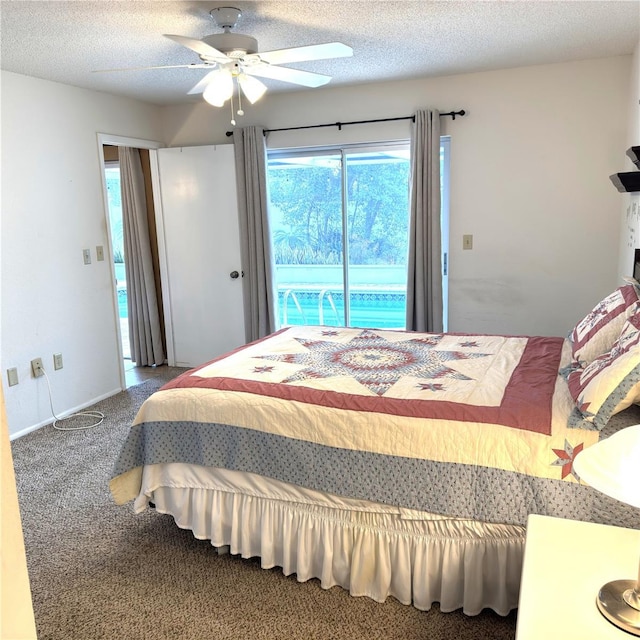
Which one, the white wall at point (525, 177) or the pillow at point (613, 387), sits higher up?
the white wall at point (525, 177)

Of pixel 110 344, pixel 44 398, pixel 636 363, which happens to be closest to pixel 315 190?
pixel 110 344

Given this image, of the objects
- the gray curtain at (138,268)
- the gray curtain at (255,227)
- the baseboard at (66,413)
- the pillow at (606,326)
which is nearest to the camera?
the pillow at (606,326)

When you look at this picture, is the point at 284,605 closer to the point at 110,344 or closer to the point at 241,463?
Result: the point at 241,463

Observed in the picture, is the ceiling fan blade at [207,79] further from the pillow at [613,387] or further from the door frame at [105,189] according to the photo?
the pillow at [613,387]

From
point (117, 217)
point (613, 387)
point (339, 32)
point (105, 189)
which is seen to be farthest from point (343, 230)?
point (613, 387)

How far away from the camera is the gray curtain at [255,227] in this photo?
15.4 ft

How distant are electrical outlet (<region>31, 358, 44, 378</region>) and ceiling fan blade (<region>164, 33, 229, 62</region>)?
2.50m

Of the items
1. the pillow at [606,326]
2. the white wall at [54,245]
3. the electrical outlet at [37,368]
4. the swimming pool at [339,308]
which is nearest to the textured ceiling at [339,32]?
the white wall at [54,245]

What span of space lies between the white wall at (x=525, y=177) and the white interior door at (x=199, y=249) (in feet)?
3.58

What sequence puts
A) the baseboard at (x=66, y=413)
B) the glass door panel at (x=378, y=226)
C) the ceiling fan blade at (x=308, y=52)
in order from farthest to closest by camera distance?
the glass door panel at (x=378, y=226) → the baseboard at (x=66, y=413) → the ceiling fan blade at (x=308, y=52)

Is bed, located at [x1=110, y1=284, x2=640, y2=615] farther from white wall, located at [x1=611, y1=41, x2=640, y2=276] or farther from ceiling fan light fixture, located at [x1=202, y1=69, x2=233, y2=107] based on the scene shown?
ceiling fan light fixture, located at [x1=202, y1=69, x2=233, y2=107]

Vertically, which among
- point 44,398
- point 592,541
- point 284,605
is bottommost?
point 284,605

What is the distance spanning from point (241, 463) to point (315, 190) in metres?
3.11

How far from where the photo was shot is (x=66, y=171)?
4.11 metres
